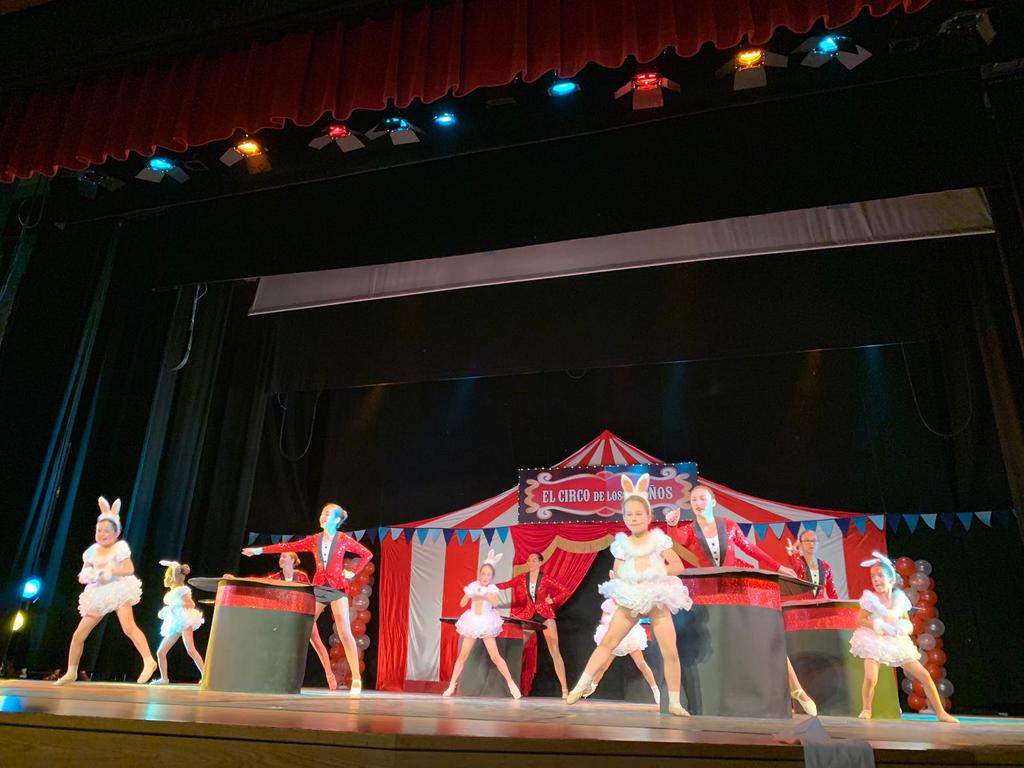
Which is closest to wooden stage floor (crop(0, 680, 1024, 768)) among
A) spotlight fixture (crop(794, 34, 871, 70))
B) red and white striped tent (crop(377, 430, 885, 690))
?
spotlight fixture (crop(794, 34, 871, 70))

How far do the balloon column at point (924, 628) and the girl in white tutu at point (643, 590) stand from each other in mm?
4947

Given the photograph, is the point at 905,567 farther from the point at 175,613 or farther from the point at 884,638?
the point at 175,613

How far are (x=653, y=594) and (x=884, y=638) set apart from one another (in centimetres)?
219

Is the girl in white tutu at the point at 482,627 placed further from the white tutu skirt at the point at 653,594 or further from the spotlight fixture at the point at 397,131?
the spotlight fixture at the point at 397,131

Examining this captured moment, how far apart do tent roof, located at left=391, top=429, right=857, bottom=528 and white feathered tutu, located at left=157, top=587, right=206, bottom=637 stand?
344cm

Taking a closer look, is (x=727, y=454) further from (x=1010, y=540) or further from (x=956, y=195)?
(x=956, y=195)

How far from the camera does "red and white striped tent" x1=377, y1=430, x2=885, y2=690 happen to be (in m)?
10.0

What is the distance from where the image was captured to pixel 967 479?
854cm

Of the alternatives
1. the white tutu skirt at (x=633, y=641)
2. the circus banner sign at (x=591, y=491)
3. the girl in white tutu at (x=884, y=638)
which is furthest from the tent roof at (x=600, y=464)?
the girl in white tutu at (x=884, y=638)

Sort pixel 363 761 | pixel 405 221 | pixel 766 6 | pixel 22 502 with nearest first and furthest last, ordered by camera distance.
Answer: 1. pixel 363 761
2. pixel 766 6
3. pixel 405 221
4. pixel 22 502

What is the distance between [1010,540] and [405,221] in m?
7.14

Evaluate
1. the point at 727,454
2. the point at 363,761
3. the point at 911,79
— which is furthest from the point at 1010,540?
the point at 363,761

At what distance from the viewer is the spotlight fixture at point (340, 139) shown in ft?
20.4

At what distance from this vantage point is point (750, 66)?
5.40m
